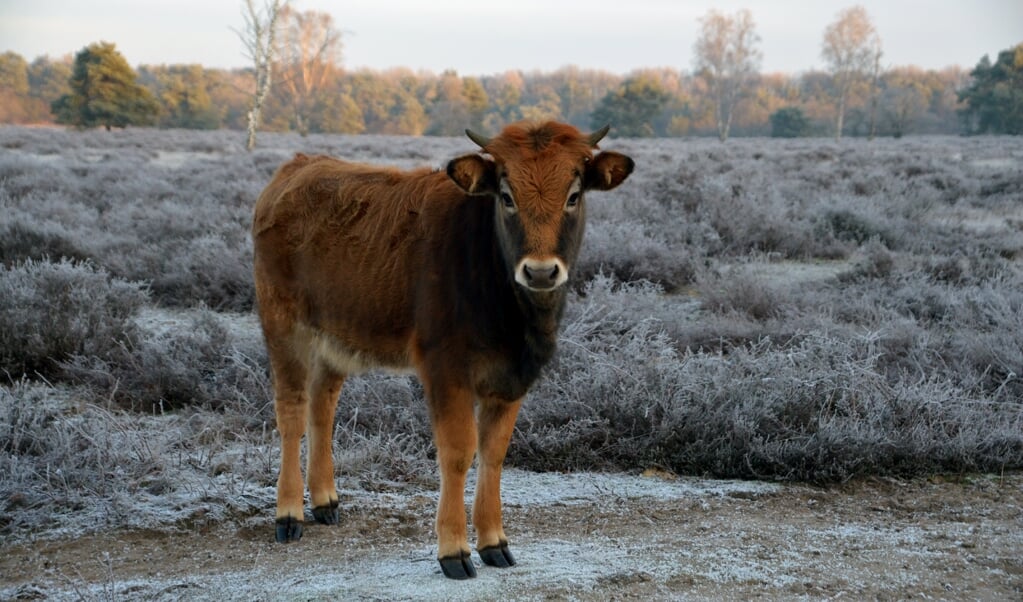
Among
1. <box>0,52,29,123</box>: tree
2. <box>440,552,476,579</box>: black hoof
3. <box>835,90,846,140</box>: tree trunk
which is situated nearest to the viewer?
<box>440,552,476,579</box>: black hoof

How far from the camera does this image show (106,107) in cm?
4091

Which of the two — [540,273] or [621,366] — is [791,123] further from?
[540,273]

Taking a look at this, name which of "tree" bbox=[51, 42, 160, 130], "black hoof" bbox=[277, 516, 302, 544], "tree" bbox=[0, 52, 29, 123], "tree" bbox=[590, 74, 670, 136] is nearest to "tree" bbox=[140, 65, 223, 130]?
"tree" bbox=[51, 42, 160, 130]

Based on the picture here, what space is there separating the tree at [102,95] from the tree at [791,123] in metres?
39.8

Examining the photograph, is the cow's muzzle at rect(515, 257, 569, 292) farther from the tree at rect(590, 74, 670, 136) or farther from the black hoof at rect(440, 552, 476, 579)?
the tree at rect(590, 74, 670, 136)

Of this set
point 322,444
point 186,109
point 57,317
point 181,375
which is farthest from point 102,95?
point 322,444

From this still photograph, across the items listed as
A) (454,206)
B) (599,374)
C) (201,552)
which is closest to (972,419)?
(599,374)

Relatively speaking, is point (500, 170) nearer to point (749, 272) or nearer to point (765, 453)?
point (765, 453)

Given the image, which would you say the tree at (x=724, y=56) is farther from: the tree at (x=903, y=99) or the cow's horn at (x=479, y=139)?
the cow's horn at (x=479, y=139)

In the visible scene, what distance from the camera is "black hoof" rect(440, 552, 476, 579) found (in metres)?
3.77

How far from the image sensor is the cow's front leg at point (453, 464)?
3730 mm

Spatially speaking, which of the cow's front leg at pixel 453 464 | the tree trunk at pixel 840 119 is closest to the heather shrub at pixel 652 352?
the cow's front leg at pixel 453 464

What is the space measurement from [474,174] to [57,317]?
15.7ft

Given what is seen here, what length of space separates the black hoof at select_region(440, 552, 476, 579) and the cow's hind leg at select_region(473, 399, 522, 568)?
18 cm
